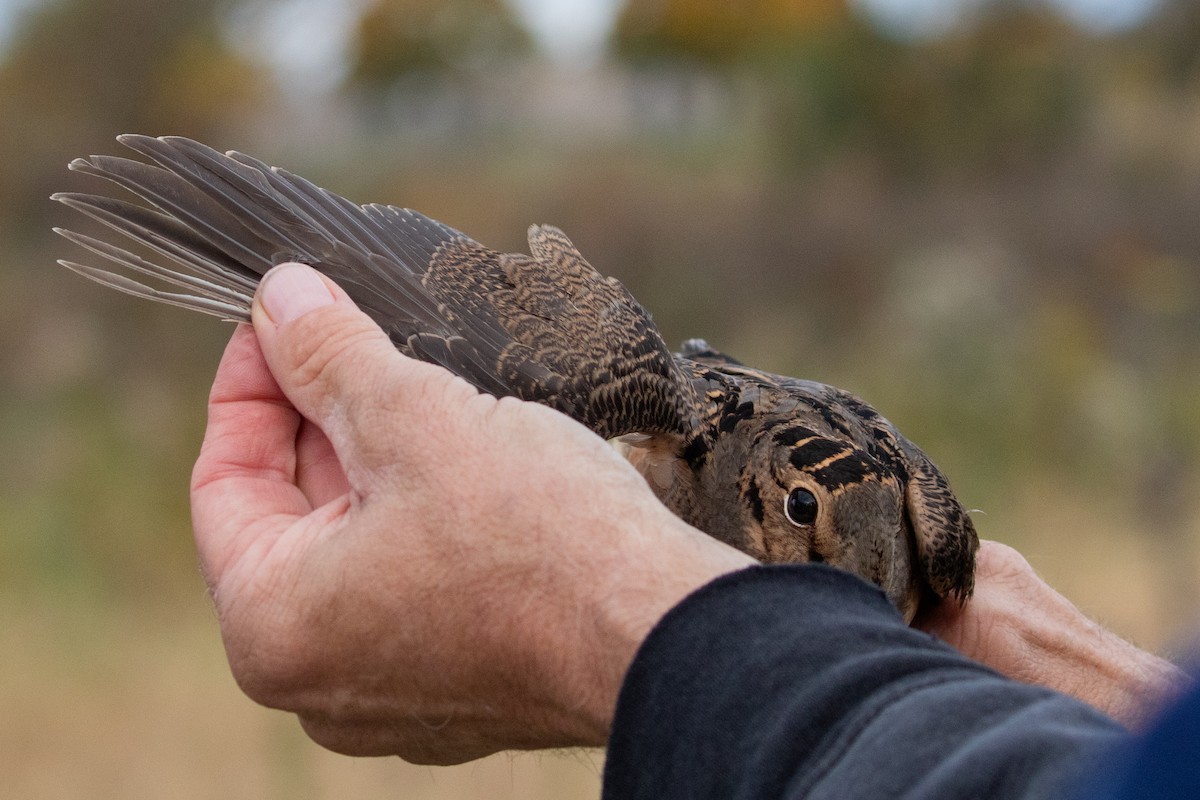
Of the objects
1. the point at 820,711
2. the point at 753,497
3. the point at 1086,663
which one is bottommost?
the point at 1086,663

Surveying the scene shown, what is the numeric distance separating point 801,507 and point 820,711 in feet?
5.33

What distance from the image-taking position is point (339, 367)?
259 cm

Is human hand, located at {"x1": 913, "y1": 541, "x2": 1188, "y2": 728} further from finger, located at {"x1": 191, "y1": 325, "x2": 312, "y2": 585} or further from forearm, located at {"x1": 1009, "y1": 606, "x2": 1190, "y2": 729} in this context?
finger, located at {"x1": 191, "y1": 325, "x2": 312, "y2": 585}

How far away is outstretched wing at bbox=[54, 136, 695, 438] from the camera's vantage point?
9.30 ft

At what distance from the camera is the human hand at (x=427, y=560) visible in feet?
6.79

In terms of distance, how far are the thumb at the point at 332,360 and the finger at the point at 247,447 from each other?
13 cm

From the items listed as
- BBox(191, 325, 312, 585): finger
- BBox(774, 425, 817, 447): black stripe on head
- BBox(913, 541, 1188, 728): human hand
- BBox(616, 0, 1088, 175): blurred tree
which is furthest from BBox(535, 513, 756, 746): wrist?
BBox(616, 0, 1088, 175): blurred tree

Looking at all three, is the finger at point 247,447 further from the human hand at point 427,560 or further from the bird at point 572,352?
the bird at point 572,352

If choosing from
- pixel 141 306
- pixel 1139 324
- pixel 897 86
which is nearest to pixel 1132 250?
pixel 1139 324

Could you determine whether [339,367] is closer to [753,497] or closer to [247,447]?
[247,447]

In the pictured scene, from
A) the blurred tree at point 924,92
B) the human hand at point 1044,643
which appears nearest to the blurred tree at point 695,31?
the blurred tree at point 924,92

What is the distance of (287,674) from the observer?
2459 millimetres

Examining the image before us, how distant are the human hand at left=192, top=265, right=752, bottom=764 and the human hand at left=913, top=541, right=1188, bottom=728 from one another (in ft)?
5.54

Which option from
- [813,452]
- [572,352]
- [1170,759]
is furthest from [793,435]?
[1170,759]
